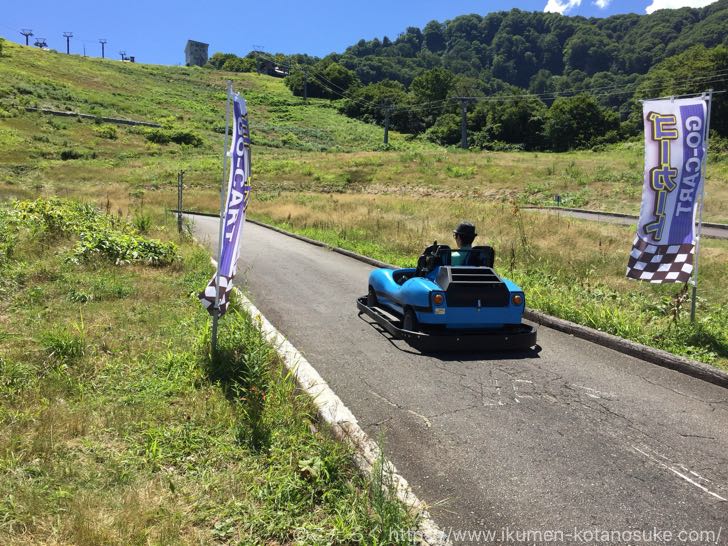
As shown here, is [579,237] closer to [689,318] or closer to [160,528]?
[689,318]

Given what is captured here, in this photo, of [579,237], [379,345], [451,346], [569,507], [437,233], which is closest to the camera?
[569,507]

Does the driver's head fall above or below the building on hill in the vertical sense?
below

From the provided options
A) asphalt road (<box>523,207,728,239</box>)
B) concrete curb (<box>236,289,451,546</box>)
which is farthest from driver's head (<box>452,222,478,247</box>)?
asphalt road (<box>523,207,728,239</box>)

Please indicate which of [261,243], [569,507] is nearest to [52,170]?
[261,243]

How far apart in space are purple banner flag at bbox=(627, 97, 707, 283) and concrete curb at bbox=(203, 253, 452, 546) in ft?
15.3

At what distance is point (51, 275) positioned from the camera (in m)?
7.76

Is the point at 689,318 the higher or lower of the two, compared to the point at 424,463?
higher

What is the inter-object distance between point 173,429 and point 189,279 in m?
5.20

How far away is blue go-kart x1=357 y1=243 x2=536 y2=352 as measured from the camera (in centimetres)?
582

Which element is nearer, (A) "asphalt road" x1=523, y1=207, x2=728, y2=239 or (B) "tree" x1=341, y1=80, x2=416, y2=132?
(A) "asphalt road" x1=523, y1=207, x2=728, y2=239

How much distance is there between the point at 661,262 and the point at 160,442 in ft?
20.9

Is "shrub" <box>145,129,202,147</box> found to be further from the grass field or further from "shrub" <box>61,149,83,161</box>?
"shrub" <box>61,149,83,161</box>

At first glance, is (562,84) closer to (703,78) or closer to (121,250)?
(703,78)

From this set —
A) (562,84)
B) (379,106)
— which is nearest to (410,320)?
(379,106)
